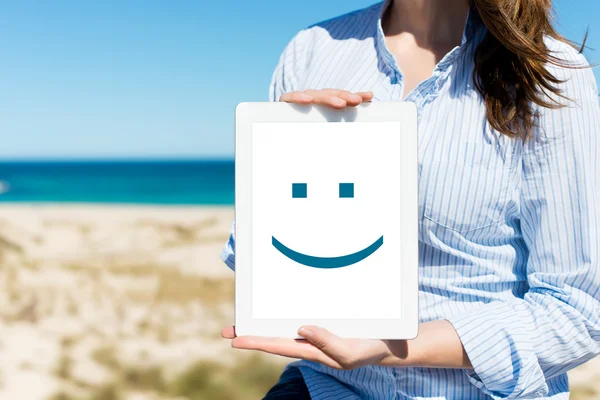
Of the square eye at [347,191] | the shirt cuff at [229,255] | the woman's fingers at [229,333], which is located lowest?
the woman's fingers at [229,333]

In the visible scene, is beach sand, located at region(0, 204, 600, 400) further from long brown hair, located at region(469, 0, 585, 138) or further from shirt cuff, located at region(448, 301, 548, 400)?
long brown hair, located at region(469, 0, 585, 138)

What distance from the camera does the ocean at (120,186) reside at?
2345 centimetres

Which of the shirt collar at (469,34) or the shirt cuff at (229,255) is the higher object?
the shirt collar at (469,34)

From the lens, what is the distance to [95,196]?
79.5 ft

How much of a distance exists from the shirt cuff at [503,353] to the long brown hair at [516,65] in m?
0.36

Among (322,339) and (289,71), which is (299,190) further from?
(289,71)

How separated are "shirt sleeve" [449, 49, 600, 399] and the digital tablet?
0.24m

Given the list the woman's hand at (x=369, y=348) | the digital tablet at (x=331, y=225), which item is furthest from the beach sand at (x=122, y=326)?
the digital tablet at (x=331, y=225)

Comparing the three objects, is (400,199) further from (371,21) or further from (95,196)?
(95,196)

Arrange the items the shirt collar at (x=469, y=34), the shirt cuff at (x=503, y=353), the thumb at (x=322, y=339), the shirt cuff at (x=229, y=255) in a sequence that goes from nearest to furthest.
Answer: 1. the thumb at (x=322, y=339)
2. the shirt cuff at (x=503, y=353)
3. the shirt collar at (x=469, y=34)
4. the shirt cuff at (x=229, y=255)

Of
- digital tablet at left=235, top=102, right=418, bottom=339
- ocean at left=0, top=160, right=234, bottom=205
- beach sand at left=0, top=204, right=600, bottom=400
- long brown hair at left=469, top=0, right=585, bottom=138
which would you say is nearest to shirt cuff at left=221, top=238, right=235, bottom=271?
digital tablet at left=235, top=102, right=418, bottom=339

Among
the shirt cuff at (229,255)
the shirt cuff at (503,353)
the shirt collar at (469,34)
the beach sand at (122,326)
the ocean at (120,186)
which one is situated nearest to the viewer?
the shirt cuff at (503,353)

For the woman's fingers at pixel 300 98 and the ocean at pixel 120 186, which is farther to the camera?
the ocean at pixel 120 186

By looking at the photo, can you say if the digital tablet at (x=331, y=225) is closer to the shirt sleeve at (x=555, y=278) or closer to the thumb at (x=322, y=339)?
the thumb at (x=322, y=339)
